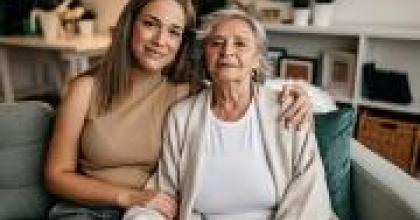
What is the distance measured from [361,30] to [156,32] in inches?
66.8

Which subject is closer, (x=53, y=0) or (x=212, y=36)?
(x=212, y=36)

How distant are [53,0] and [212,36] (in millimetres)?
2669

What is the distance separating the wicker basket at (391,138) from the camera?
280 cm

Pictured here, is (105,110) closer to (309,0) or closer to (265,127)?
(265,127)

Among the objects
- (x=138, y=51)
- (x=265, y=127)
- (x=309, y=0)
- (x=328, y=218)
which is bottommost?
(x=328, y=218)

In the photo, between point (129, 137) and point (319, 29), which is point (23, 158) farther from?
point (319, 29)

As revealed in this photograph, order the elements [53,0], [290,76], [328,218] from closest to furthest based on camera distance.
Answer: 1. [328,218]
2. [290,76]
3. [53,0]

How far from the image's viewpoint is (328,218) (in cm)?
140

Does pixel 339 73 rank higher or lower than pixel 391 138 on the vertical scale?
higher

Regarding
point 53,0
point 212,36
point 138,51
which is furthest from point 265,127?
point 53,0

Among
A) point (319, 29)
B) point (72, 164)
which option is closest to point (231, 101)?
point (72, 164)

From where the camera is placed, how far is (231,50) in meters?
1.38

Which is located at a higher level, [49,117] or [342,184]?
[49,117]

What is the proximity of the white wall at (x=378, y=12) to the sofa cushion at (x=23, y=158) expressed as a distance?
2.08m
